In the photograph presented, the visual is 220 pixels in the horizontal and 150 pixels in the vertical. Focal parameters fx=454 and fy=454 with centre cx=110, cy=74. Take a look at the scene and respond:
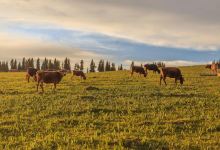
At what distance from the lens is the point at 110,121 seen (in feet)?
75.8

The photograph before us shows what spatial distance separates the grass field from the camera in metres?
18.1

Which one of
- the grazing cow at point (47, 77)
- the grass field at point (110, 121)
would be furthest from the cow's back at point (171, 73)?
the grass field at point (110, 121)

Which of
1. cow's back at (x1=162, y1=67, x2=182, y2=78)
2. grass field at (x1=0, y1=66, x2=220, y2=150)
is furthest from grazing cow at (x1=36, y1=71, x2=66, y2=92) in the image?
cow's back at (x1=162, y1=67, x2=182, y2=78)

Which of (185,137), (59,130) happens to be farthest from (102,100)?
(185,137)

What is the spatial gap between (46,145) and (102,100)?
12.8 meters

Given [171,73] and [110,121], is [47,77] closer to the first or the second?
[171,73]

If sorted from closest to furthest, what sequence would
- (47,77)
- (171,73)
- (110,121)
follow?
(110,121) → (47,77) → (171,73)

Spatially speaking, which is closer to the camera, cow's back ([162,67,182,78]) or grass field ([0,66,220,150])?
grass field ([0,66,220,150])

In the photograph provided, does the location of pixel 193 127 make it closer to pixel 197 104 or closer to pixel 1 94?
pixel 197 104

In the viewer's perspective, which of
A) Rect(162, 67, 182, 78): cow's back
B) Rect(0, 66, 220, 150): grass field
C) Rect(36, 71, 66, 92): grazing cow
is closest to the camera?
Rect(0, 66, 220, 150): grass field

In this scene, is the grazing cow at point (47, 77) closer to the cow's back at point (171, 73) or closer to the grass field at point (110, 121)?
the grass field at point (110, 121)

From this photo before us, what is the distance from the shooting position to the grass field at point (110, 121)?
713 inches

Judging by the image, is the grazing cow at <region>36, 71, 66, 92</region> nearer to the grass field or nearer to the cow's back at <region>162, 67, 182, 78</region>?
the grass field

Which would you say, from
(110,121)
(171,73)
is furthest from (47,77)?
(110,121)
